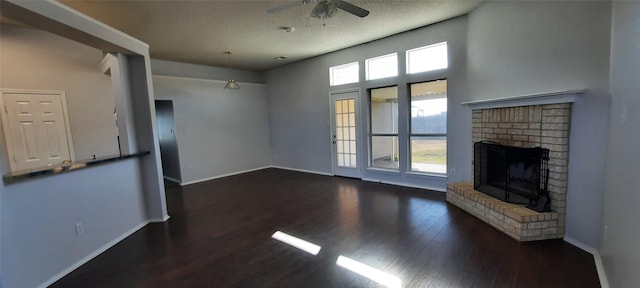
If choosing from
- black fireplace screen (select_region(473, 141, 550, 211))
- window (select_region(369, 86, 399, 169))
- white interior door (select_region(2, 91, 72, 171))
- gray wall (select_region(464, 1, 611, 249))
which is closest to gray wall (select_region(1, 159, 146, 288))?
white interior door (select_region(2, 91, 72, 171))

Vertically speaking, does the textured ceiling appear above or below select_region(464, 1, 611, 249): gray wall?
above

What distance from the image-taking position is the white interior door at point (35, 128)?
3850 mm

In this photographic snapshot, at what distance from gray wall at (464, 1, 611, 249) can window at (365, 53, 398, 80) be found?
1917 mm

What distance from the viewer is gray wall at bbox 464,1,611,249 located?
2393 millimetres

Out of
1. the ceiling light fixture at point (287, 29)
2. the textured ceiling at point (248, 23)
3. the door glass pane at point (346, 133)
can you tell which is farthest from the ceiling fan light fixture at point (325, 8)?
the door glass pane at point (346, 133)

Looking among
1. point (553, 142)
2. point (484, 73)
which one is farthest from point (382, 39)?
point (553, 142)

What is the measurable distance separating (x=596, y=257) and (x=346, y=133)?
436 cm

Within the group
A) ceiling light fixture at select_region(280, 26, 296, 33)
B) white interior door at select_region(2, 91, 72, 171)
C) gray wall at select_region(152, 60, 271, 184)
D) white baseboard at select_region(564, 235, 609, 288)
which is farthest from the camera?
gray wall at select_region(152, 60, 271, 184)

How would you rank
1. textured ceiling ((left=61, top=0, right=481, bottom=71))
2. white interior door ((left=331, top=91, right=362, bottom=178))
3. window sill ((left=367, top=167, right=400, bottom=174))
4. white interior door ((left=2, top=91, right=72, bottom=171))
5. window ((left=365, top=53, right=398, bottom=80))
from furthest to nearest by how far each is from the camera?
white interior door ((left=331, top=91, right=362, bottom=178))
window sill ((left=367, top=167, right=400, bottom=174))
window ((left=365, top=53, right=398, bottom=80))
white interior door ((left=2, top=91, right=72, bottom=171))
textured ceiling ((left=61, top=0, right=481, bottom=71))

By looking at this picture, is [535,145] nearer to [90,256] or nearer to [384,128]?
[384,128]

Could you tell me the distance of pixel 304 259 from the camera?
8.43 feet

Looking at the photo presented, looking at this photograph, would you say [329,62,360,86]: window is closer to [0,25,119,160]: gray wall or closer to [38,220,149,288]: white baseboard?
[0,25,119,160]: gray wall

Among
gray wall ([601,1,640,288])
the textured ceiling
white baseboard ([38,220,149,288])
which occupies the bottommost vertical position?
white baseboard ([38,220,149,288])

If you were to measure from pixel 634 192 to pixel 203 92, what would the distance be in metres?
7.01
